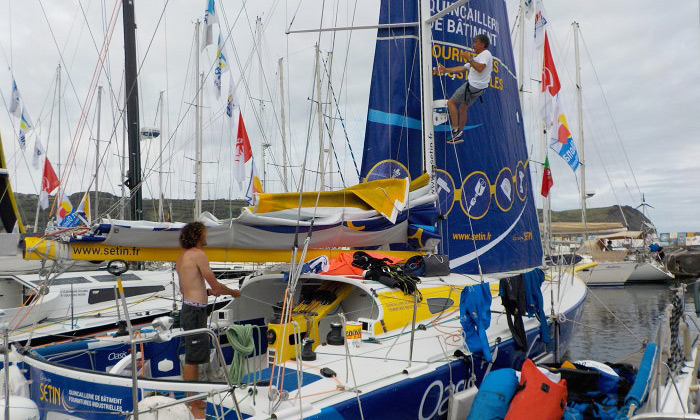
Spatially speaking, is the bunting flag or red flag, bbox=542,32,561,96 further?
the bunting flag

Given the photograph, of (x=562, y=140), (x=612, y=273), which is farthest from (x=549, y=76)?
(x=612, y=273)

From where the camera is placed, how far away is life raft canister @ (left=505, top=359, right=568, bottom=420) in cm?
351

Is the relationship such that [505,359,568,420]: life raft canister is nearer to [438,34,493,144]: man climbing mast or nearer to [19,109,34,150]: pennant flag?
[438,34,493,144]: man climbing mast

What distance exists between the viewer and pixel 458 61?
291 inches

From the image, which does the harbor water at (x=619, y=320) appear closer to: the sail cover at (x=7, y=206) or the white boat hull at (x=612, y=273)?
the white boat hull at (x=612, y=273)

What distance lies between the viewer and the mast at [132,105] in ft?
28.1

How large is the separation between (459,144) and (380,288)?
10.3 ft

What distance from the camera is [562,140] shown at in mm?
10703

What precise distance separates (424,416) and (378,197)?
246 cm

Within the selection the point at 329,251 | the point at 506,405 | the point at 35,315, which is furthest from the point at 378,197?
the point at 35,315

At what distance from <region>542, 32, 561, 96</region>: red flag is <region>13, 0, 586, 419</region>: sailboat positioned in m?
2.75

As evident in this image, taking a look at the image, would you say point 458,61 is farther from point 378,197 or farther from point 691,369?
point 691,369

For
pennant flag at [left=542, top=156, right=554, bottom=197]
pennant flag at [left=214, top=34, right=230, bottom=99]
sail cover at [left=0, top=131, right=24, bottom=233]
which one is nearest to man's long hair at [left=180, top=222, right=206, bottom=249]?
sail cover at [left=0, top=131, right=24, bottom=233]

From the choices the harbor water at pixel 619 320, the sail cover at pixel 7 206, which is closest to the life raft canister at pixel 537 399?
the harbor water at pixel 619 320
